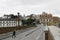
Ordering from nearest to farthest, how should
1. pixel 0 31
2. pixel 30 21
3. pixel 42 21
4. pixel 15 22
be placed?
pixel 0 31 → pixel 30 21 → pixel 15 22 → pixel 42 21

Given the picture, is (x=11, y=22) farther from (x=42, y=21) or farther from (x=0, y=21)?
(x=42, y=21)

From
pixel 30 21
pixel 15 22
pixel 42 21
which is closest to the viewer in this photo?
pixel 30 21

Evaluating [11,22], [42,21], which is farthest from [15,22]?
[42,21]

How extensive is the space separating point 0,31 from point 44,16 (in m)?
169

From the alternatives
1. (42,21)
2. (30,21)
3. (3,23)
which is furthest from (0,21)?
(42,21)

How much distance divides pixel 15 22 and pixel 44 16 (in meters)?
69.0

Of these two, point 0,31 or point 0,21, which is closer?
point 0,31

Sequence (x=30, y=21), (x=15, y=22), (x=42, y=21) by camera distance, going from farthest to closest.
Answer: (x=42, y=21) < (x=15, y=22) < (x=30, y=21)

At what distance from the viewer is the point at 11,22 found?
13912cm

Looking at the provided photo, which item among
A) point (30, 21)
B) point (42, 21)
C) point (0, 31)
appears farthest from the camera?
point (42, 21)

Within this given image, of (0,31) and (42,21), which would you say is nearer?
(0,31)

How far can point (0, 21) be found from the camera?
138 meters

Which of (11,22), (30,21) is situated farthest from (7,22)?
(30,21)

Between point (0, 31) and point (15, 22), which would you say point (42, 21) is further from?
point (0, 31)
